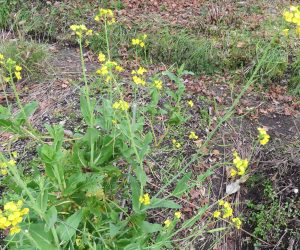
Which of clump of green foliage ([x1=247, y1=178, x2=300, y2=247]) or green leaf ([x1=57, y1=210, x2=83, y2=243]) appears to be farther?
clump of green foliage ([x1=247, y1=178, x2=300, y2=247])

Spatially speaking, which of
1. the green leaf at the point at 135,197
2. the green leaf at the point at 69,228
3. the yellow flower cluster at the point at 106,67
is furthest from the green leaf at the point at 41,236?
the yellow flower cluster at the point at 106,67

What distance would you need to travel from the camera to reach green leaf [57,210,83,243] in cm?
174

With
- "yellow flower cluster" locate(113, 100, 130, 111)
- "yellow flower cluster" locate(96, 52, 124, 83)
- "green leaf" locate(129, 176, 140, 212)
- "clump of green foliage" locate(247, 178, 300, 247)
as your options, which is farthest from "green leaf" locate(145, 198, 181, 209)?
"clump of green foliage" locate(247, 178, 300, 247)

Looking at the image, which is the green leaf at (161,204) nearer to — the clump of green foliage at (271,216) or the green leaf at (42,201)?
the green leaf at (42,201)

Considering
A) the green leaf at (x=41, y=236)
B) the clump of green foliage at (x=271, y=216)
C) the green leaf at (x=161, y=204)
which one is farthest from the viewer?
the clump of green foliage at (x=271, y=216)

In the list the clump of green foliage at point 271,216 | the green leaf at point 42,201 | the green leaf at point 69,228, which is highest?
the green leaf at point 42,201

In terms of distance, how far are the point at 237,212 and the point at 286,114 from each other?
3.51ft

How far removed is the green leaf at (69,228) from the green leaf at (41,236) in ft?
0.17

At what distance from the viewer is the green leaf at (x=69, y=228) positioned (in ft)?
5.70

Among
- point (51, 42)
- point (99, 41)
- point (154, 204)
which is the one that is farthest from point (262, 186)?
point (51, 42)

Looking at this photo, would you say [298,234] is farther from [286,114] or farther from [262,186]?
[286,114]

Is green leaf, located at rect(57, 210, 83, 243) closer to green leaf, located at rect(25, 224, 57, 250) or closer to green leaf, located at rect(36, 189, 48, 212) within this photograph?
green leaf, located at rect(25, 224, 57, 250)

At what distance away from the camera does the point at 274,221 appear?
2.61 metres

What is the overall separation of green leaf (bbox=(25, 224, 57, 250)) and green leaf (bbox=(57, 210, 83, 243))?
5 cm
